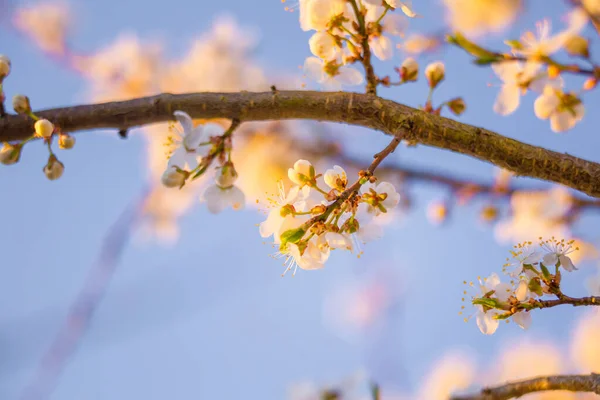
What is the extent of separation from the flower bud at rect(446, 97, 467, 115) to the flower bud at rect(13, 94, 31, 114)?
32.5 inches

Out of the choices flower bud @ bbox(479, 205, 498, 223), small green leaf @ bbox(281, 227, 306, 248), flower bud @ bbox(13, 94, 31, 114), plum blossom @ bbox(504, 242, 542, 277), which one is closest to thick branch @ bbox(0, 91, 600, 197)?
flower bud @ bbox(13, 94, 31, 114)

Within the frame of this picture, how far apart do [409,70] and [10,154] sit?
2.60ft

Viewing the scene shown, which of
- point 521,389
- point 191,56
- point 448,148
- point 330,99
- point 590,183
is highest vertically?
point 191,56

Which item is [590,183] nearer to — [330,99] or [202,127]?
[330,99]

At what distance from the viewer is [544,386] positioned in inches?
30.4

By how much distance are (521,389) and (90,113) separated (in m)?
0.87

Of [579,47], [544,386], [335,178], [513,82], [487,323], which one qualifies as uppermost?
[513,82]

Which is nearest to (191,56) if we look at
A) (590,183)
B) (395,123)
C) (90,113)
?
(90,113)

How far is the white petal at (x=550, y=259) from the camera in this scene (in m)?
0.82

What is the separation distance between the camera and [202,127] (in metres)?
0.86

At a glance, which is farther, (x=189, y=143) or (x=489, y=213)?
(x=489, y=213)

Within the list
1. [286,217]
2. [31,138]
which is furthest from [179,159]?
[31,138]

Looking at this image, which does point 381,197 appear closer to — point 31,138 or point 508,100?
point 508,100

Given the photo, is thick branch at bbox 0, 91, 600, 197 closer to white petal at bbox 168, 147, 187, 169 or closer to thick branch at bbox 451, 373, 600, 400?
white petal at bbox 168, 147, 187, 169
